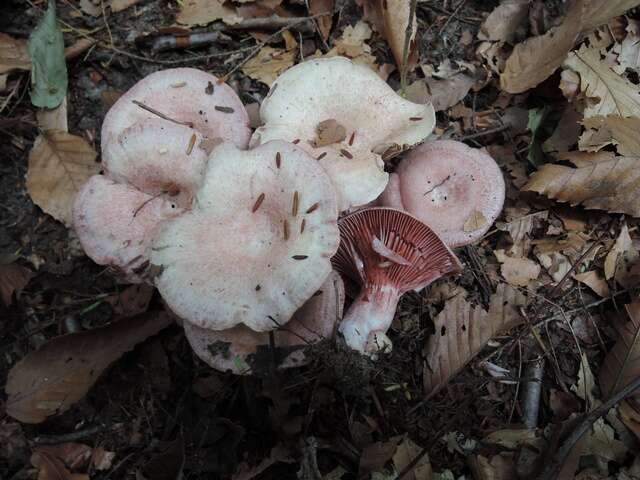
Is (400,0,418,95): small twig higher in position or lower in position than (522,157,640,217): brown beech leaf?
higher

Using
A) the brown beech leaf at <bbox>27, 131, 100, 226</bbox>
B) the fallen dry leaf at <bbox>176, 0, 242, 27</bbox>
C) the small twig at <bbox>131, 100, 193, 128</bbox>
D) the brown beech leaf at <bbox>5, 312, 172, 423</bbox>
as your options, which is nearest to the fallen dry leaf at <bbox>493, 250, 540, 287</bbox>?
the small twig at <bbox>131, 100, 193, 128</bbox>

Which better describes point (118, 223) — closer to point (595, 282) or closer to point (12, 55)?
point (12, 55)

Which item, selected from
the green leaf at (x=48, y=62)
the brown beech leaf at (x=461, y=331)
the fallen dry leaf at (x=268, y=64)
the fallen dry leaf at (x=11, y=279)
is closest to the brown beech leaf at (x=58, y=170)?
the green leaf at (x=48, y=62)

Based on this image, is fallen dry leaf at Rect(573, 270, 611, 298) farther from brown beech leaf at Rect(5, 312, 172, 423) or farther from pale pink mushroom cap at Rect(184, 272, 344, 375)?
brown beech leaf at Rect(5, 312, 172, 423)

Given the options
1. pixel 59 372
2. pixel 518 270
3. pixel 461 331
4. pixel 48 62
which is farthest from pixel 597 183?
pixel 48 62

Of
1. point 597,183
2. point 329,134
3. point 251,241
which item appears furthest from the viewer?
point 597,183

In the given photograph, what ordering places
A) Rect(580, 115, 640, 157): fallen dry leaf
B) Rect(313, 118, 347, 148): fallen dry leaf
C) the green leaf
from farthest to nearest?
the green leaf → Rect(580, 115, 640, 157): fallen dry leaf → Rect(313, 118, 347, 148): fallen dry leaf

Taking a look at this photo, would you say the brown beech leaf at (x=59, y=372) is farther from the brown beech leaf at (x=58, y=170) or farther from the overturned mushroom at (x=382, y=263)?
the overturned mushroom at (x=382, y=263)
